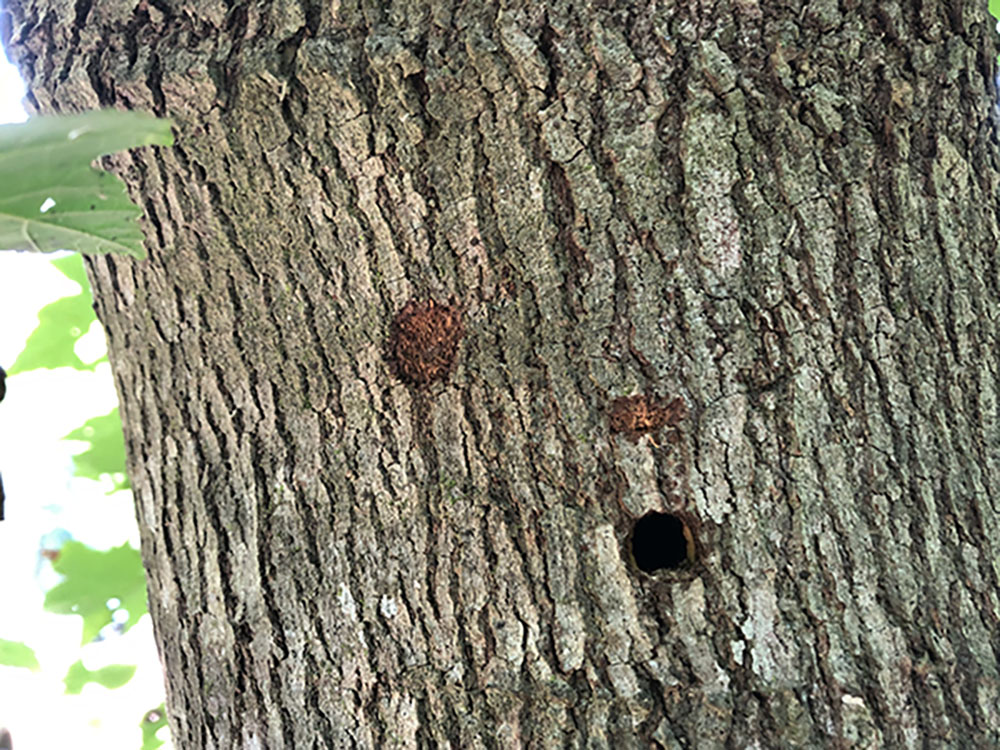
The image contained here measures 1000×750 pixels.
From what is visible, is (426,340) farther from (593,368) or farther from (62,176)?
(62,176)

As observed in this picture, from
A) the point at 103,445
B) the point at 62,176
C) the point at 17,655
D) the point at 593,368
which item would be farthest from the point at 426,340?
the point at 17,655

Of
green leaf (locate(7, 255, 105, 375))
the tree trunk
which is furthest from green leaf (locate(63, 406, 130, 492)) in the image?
the tree trunk

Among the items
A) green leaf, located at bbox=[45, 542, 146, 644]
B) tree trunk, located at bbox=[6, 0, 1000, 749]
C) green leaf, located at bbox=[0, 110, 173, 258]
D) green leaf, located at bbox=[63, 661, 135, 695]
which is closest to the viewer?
green leaf, located at bbox=[0, 110, 173, 258]

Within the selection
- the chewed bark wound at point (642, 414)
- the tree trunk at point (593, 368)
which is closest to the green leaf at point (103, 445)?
the tree trunk at point (593, 368)

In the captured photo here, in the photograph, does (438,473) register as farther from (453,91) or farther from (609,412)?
(453,91)

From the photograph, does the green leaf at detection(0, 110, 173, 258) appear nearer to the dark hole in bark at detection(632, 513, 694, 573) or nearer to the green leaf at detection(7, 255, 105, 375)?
the dark hole in bark at detection(632, 513, 694, 573)

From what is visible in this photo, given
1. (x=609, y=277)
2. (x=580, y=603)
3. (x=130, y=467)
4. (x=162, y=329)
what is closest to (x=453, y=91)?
(x=609, y=277)
